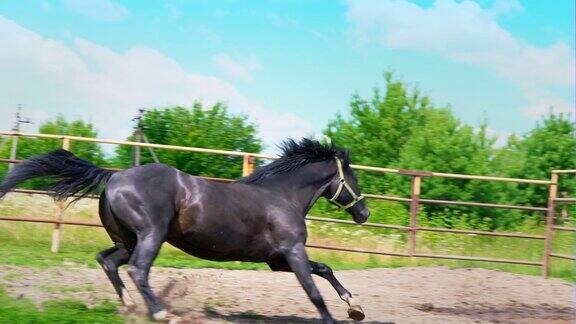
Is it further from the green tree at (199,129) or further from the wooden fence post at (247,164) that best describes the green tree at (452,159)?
the wooden fence post at (247,164)

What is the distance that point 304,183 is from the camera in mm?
6855

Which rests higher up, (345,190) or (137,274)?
(345,190)

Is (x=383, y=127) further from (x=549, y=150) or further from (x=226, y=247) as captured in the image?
(x=226, y=247)

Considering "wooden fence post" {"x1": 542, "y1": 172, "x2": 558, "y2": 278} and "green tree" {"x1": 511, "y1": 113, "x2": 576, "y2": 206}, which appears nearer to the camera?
"wooden fence post" {"x1": 542, "y1": 172, "x2": 558, "y2": 278}

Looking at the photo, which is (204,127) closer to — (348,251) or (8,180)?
(348,251)

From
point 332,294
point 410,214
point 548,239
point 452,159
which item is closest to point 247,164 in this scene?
point 410,214

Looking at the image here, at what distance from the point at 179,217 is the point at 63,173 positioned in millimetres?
1072

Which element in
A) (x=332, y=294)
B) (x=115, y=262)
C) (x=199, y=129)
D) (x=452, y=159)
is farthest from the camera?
(x=199, y=129)

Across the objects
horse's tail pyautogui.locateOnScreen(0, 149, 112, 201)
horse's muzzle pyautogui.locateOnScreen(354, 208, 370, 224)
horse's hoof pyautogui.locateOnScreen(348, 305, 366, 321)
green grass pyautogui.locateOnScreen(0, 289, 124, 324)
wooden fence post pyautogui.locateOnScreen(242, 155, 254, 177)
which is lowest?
green grass pyautogui.locateOnScreen(0, 289, 124, 324)

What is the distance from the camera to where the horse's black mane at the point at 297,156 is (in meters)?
6.82

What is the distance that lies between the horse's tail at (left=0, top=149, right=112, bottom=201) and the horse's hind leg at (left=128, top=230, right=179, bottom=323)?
67 cm

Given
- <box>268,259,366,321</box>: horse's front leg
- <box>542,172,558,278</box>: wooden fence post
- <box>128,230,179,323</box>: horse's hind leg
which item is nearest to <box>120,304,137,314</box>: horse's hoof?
<box>128,230,179,323</box>: horse's hind leg

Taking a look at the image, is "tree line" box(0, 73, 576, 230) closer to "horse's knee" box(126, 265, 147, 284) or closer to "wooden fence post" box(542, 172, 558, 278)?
"wooden fence post" box(542, 172, 558, 278)

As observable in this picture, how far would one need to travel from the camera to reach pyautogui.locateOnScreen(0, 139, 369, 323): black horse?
5.90 metres
